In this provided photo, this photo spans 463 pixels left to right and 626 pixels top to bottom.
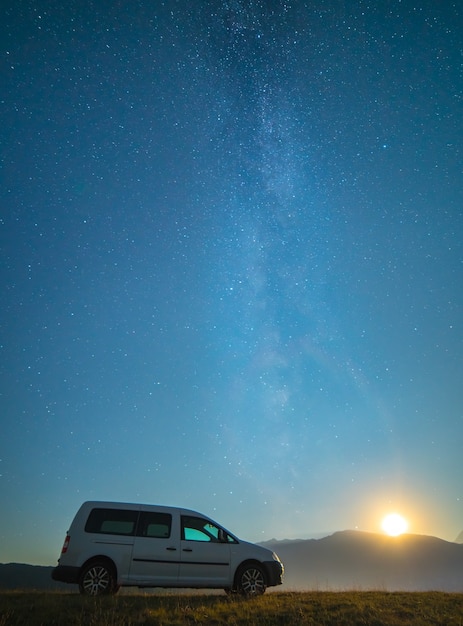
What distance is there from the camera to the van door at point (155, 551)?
1017 cm

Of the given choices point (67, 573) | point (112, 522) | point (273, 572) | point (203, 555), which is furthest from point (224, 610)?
point (67, 573)

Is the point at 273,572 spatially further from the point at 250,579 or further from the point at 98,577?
the point at 98,577

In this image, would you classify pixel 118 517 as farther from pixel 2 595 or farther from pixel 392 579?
pixel 392 579

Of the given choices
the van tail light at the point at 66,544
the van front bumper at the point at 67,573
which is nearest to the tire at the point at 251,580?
the van front bumper at the point at 67,573

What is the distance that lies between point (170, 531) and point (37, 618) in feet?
12.1

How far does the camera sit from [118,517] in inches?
423

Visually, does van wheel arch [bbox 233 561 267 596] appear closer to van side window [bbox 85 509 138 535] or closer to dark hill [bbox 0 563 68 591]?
van side window [bbox 85 509 138 535]

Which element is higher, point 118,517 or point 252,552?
point 118,517

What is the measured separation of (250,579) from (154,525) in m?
2.79

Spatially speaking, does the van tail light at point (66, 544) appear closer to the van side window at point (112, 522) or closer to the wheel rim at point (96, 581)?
the van side window at point (112, 522)

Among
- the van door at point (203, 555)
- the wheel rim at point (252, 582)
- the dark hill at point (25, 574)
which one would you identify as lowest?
the dark hill at point (25, 574)

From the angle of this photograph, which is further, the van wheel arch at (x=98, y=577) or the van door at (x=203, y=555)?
the van door at (x=203, y=555)

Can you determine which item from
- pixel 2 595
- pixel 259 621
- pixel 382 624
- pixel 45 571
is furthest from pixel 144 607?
pixel 45 571

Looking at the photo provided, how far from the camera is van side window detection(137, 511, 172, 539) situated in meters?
10.7
